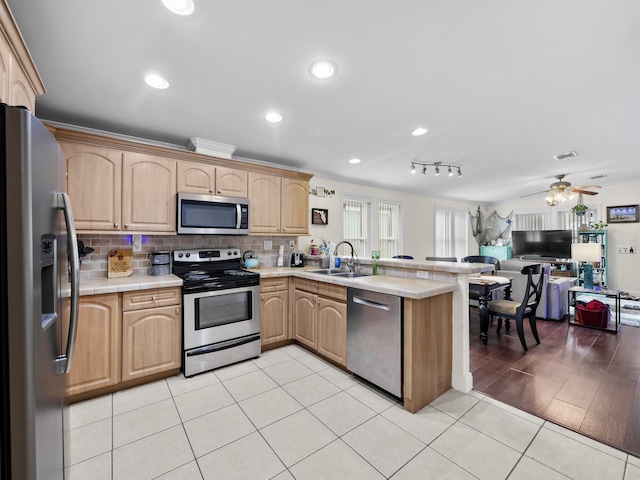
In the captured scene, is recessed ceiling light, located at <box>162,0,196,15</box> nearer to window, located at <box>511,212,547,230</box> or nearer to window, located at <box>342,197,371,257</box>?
window, located at <box>342,197,371,257</box>

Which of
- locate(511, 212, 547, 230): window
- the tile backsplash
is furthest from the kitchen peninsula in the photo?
locate(511, 212, 547, 230): window

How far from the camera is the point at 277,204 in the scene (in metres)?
3.64

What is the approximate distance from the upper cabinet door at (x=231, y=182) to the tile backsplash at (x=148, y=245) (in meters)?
0.60

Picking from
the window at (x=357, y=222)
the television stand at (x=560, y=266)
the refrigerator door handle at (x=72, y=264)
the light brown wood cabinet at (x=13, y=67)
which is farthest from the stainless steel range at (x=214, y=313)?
the television stand at (x=560, y=266)

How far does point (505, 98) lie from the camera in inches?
91.4

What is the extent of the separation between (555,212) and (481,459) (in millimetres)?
7797

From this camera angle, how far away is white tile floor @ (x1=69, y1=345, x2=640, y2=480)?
61.1 inches

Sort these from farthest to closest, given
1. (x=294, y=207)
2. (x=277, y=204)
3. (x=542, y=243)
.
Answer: (x=542, y=243), (x=294, y=207), (x=277, y=204)

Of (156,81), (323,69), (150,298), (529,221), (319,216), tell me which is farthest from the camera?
(529,221)

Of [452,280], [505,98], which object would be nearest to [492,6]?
[505,98]

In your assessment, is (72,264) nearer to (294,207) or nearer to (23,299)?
(23,299)

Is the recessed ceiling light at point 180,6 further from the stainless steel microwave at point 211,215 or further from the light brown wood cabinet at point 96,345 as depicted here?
the light brown wood cabinet at point 96,345

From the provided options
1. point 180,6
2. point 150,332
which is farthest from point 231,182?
point 180,6

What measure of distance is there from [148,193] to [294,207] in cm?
170
